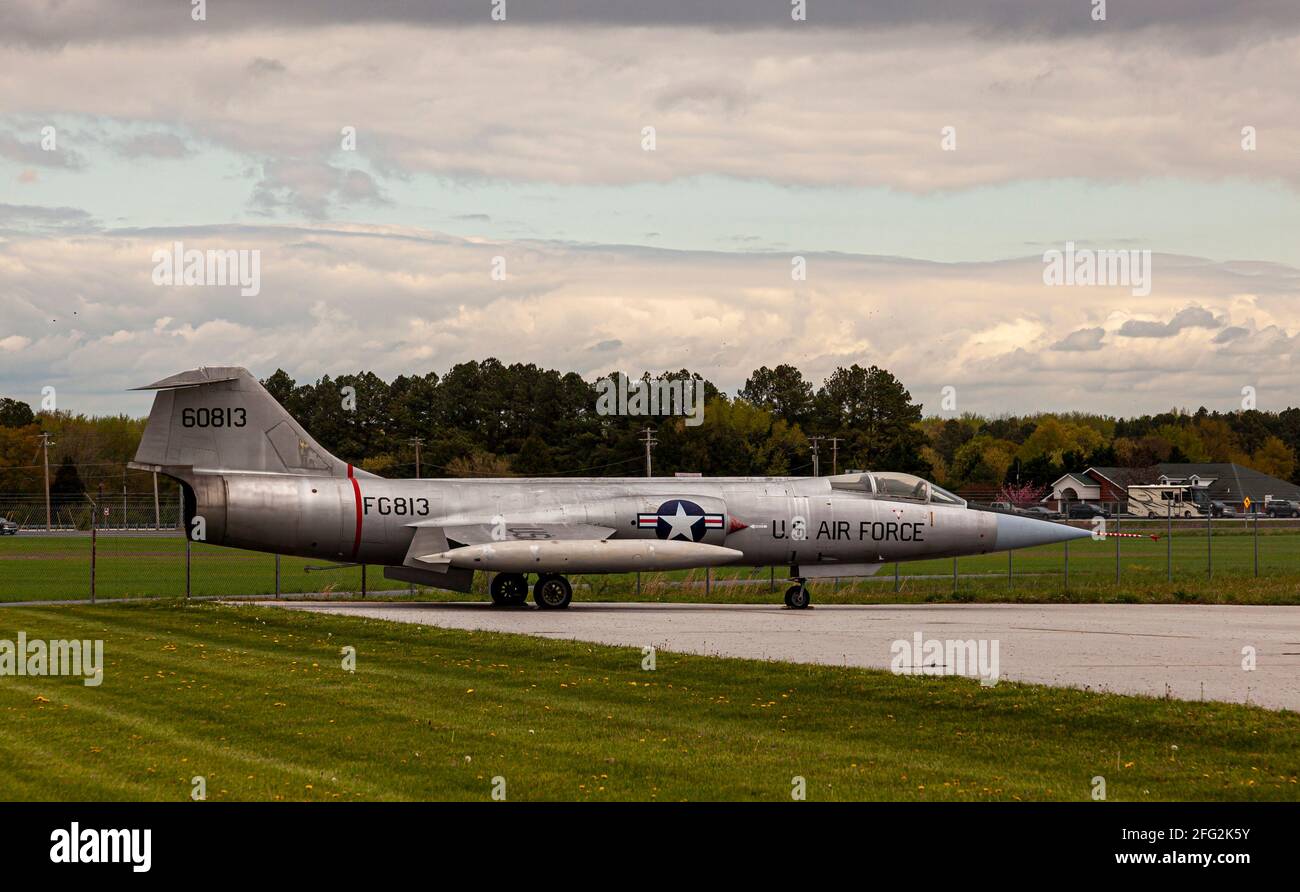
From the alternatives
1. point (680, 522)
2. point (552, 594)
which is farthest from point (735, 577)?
point (552, 594)

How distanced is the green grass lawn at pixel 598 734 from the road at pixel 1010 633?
75.8 inches

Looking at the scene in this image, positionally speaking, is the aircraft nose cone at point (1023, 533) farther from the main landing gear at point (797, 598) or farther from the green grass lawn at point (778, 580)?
the main landing gear at point (797, 598)

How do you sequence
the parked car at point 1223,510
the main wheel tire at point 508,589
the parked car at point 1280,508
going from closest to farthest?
the main wheel tire at point 508,589
the parked car at point 1223,510
the parked car at point 1280,508

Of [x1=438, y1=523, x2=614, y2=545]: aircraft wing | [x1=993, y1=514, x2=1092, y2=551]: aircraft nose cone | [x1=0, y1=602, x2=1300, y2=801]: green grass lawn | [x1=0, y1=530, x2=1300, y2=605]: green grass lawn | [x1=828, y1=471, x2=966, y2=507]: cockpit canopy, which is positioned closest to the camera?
[x1=0, y1=602, x2=1300, y2=801]: green grass lawn

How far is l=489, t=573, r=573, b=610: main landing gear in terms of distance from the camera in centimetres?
3020

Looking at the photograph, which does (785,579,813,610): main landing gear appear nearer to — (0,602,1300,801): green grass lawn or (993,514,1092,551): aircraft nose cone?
(993,514,1092,551): aircraft nose cone

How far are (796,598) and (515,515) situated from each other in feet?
21.0

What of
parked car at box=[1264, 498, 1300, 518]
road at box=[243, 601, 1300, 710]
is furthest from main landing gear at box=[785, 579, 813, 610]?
parked car at box=[1264, 498, 1300, 518]

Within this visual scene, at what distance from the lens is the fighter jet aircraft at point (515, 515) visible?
94.7 feet

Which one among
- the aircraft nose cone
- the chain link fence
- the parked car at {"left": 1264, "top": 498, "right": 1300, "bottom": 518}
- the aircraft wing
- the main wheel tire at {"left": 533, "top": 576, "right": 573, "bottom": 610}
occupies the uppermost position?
the aircraft wing

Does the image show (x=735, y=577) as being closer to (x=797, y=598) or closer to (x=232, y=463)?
(x=797, y=598)

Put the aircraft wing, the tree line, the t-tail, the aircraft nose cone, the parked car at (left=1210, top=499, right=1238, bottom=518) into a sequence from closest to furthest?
the t-tail, the aircraft wing, the aircraft nose cone, the tree line, the parked car at (left=1210, top=499, right=1238, bottom=518)

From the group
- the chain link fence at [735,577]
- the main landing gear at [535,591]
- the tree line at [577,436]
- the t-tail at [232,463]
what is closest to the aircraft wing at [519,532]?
the main landing gear at [535,591]

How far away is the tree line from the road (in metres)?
53.4
